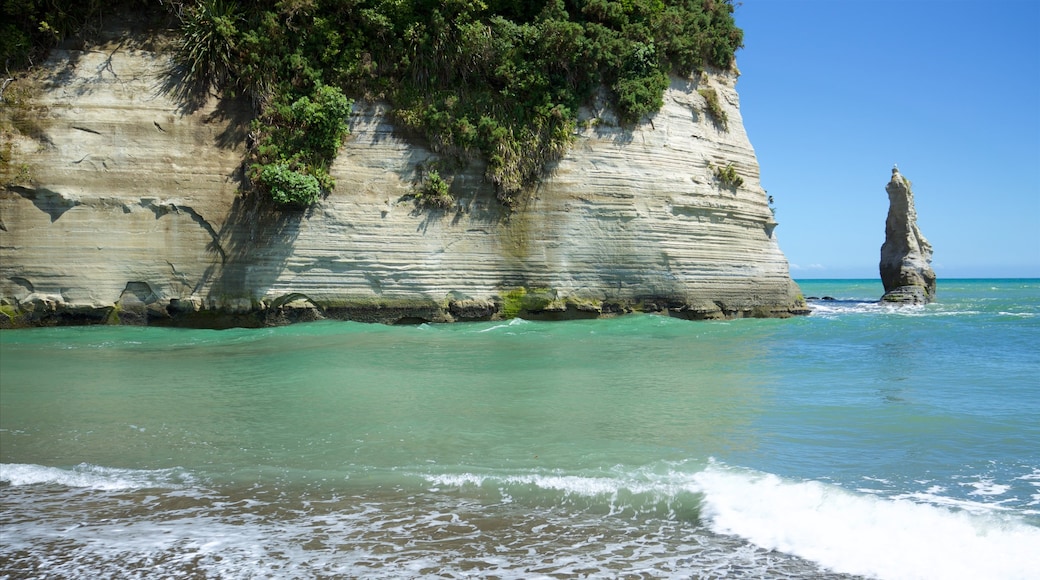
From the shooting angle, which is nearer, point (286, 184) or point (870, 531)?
point (870, 531)

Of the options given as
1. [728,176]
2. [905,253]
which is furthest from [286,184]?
[905,253]

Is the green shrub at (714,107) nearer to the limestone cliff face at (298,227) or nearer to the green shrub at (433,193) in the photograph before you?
the limestone cliff face at (298,227)

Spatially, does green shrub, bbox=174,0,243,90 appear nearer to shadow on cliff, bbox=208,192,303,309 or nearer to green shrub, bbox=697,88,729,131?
shadow on cliff, bbox=208,192,303,309

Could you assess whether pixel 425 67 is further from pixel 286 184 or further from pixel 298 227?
pixel 298 227

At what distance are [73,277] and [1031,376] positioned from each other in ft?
61.1

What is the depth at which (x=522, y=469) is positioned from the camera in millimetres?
5895

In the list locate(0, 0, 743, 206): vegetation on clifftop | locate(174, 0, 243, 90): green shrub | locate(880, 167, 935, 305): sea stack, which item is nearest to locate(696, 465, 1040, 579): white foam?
locate(0, 0, 743, 206): vegetation on clifftop

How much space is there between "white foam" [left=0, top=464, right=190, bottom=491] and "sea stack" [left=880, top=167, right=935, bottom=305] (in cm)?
3161

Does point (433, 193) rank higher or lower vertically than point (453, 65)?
lower

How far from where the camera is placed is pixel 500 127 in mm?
17984

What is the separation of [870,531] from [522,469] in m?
2.54

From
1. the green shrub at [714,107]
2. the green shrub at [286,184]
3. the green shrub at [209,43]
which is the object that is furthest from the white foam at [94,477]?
the green shrub at [714,107]

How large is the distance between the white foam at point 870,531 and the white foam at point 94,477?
419cm

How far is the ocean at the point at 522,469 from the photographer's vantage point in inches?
172
